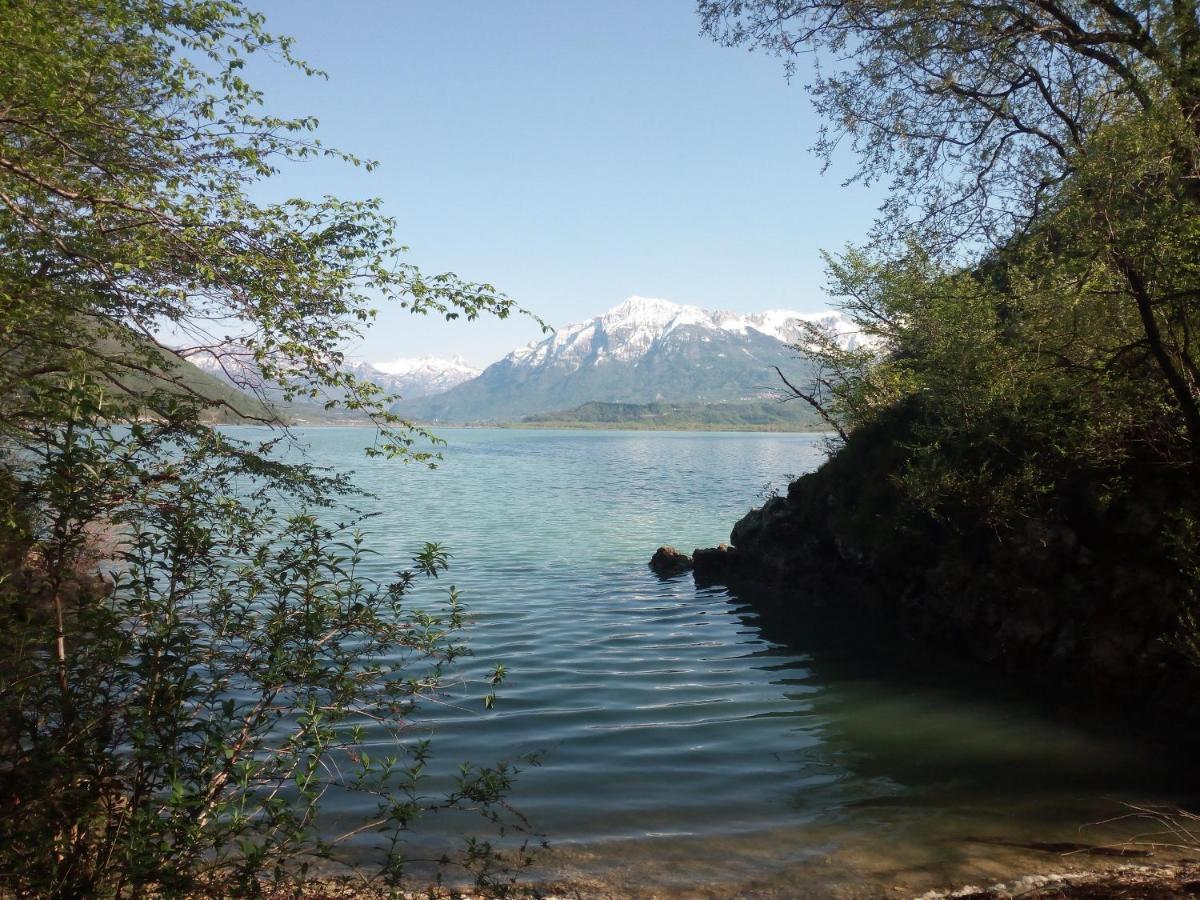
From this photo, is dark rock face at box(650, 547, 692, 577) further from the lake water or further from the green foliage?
the green foliage

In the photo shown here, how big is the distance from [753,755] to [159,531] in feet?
30.9

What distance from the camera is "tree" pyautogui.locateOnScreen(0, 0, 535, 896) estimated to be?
480cm

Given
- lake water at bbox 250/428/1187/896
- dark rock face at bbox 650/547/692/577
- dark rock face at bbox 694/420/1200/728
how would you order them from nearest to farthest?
lake water at bbox 250/428/1187/896 < dark rock face at bbox 694/420/1200/728 < dark rock face at bbox 650/547/692/577

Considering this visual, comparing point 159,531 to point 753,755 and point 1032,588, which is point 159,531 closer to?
point 753,755

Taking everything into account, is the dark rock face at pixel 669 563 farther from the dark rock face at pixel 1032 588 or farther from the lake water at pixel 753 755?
the dark rock face at pixel 1032 588

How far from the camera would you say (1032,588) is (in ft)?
49.2

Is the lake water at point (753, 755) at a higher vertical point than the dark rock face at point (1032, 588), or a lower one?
lower

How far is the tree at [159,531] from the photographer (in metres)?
4.80

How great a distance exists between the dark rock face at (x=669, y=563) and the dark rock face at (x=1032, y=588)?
6.95m

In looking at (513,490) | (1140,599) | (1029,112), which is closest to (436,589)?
(1140,599)

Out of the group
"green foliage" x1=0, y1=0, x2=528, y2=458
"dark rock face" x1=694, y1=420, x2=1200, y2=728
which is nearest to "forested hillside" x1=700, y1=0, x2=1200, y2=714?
"dark rock face" x1=694, y1=420, x2=1200, y2=728

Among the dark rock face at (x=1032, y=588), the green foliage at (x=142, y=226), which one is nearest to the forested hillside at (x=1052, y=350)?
the dark rock face at (x=1032, y=588)

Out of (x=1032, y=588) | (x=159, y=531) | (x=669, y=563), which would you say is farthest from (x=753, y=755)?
(x=669, y=563)

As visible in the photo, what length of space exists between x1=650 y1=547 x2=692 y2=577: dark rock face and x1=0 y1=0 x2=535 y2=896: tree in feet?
61.2
